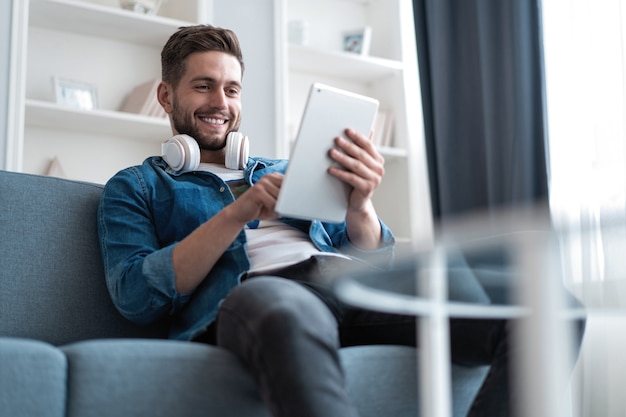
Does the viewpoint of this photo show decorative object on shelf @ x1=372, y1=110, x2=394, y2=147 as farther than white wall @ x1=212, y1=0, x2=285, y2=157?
Yes

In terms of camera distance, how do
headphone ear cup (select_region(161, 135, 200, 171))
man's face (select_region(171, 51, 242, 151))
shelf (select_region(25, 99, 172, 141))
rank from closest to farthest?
1. headphone ear cup (select_region(161, 135, 200, 171))
2. man's face (select_region(171, 51, 242, 151))
3. shelf (select_region(25, 99, 172, 141))

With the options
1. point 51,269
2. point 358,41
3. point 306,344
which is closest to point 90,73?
point 358,41

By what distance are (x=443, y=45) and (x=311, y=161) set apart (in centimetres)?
213

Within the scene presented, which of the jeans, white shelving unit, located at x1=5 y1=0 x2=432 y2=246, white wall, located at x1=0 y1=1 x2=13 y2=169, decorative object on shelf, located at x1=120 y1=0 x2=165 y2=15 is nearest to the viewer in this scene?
the jeans

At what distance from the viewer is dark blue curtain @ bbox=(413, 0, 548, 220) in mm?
3014

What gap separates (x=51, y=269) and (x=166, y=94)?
54 centimetres

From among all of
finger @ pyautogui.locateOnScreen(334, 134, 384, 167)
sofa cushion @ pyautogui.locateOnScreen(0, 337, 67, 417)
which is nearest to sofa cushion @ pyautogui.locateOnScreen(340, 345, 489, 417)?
finger @ pyautogui.locateOnScreen(334, 134, 384, 167)

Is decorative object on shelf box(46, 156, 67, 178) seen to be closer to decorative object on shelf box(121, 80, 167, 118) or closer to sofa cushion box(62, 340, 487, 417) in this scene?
decorative object on shelf box(121, 80, 167, 118)

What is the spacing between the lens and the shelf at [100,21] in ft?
10.2

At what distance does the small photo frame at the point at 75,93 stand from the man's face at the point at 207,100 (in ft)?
4.52

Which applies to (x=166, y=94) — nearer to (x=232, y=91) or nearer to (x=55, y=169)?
(x=232, y=91)

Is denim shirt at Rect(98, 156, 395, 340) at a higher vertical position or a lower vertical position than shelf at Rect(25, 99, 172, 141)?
lower

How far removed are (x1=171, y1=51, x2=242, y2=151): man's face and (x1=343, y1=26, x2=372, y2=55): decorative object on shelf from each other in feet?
6.47

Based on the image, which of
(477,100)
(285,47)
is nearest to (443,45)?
(477,100)
